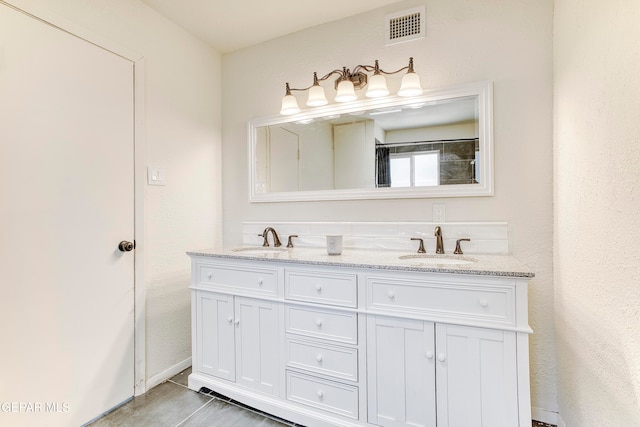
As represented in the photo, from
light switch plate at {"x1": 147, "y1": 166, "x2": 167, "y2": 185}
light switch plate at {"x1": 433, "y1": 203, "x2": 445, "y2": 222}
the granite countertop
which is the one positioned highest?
light switch plate at {"x1": 147, "y1": 166, "x2": 167, "y2": 185}

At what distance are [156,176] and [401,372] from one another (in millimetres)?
1838

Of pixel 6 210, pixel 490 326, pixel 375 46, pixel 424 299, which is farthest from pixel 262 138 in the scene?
pixel 490 326

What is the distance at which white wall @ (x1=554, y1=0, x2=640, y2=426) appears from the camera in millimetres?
922

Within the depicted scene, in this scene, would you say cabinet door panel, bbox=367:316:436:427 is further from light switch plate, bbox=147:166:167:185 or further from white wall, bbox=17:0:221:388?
light switch plate, bbox=147:166:167:185

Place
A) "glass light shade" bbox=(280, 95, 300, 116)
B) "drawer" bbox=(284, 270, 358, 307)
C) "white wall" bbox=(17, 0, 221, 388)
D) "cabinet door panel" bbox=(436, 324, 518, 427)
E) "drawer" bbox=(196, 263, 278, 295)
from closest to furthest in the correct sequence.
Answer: "cabinet door panel" bbox=(436, 324, 518, 427) → "drawer" bbox=(284, 270, 358, 307) → "drawer" bbox=(196, 263, 278, 295) → "white wall" bbox=(17, 0, 221, 388) → "glass light shade" bbox=(280, 95, 300, 116)

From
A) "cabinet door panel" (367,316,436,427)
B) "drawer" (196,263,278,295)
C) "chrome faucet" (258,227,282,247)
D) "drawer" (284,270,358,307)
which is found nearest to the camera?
A: "cabinet door panel" (367,316,436,427)

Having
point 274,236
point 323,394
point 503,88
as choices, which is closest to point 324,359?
point 323,394

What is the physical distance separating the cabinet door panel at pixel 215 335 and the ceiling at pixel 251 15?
1.82 meters

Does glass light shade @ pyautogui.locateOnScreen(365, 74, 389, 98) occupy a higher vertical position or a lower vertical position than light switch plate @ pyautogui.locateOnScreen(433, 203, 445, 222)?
higher

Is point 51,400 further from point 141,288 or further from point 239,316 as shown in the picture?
point 239,316

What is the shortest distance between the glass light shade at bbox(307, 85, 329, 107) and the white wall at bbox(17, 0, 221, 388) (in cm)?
92

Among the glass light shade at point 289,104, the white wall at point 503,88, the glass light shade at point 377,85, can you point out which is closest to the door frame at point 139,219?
the glass light shade at point 289,104

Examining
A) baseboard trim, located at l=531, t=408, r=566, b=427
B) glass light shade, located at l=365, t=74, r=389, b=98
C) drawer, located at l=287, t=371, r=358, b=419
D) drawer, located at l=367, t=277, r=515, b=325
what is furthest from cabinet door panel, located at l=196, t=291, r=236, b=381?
baseboard trim, located at l=531, t=408, r=566, b=427

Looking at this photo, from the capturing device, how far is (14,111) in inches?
54.6
